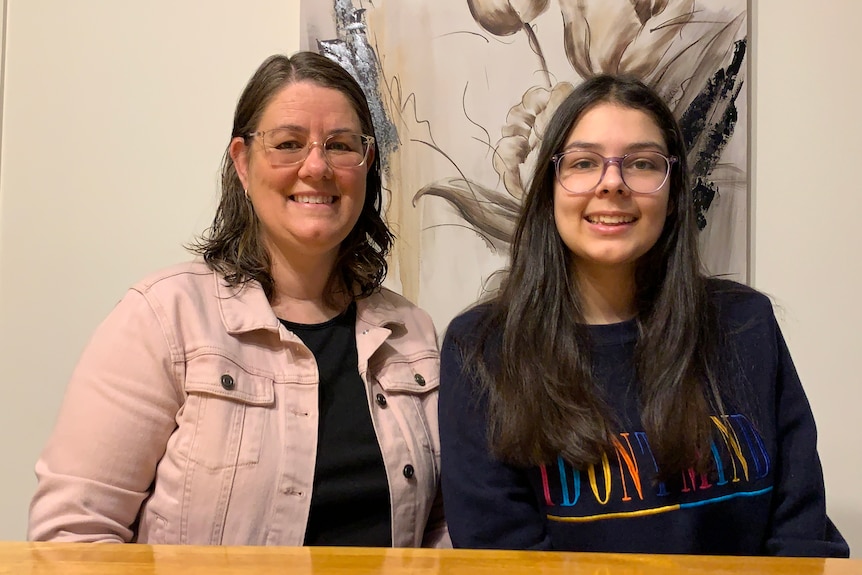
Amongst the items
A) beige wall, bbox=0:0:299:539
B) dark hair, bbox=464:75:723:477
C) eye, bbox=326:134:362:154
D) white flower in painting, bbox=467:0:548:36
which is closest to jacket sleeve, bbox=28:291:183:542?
eye, bbox=326:134:362:154

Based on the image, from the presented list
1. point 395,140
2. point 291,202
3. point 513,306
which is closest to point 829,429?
point 513,306

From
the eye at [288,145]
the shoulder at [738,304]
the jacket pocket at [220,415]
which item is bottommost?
the jacket pocket at [220,415]

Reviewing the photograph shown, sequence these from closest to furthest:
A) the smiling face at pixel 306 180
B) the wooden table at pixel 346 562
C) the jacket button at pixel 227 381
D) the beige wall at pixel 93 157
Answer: the wooden table at pixel 346 562
the jacket button at pixel 227 381
the smiling face at pixel 306 180
the beige wall at pixel 93 157

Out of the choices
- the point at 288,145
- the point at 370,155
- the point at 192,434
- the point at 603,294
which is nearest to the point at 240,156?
the point at 288,145

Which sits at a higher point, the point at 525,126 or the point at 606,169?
the point at 525,126

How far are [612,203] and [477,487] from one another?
0.57 metres

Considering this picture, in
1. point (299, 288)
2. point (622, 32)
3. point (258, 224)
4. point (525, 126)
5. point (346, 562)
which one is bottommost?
point (346, 562)

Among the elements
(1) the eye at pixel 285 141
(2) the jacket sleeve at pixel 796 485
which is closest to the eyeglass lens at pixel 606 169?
(2) the jacket sleeve at pixel 796 485

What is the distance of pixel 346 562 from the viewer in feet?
2.12

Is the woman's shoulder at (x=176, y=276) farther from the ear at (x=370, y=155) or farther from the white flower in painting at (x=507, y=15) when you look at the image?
the white flower in painting at (x=507, y=15)

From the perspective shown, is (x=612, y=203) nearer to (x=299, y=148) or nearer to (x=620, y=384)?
(x=620, y=384)

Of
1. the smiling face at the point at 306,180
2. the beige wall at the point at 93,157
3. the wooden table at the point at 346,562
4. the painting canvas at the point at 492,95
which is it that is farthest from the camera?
the beige wall at the point at 93,157

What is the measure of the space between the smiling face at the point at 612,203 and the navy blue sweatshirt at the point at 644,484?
0.17m

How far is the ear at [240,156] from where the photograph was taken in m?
1.46
